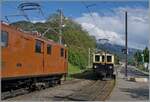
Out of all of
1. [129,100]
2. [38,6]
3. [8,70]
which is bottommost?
[129,100]

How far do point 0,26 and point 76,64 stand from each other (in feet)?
162

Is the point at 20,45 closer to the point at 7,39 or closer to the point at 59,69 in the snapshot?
the point at 7,39

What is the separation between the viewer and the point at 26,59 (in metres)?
19.1

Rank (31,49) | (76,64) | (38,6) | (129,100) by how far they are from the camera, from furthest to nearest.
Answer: (76,64)
(38,6)
(31,49)
(129,100)

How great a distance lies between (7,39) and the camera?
16625 mm

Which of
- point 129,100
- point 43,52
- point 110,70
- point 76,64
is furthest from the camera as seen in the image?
point 76,64

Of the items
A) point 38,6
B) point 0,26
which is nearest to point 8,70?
point 0,26

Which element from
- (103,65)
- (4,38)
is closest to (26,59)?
(4,38)

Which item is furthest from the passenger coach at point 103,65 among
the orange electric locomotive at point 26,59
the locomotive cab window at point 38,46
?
the locomotive cab window at point 38,46

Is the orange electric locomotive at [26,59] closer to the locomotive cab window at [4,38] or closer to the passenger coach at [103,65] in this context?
the locomotive cab window at [4,38]

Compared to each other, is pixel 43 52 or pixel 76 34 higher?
pixel 76 34

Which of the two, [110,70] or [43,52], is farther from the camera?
[110,70]

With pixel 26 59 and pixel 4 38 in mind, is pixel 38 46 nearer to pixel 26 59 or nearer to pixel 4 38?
pixel 26 59

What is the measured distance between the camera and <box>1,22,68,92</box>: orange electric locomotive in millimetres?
16578
